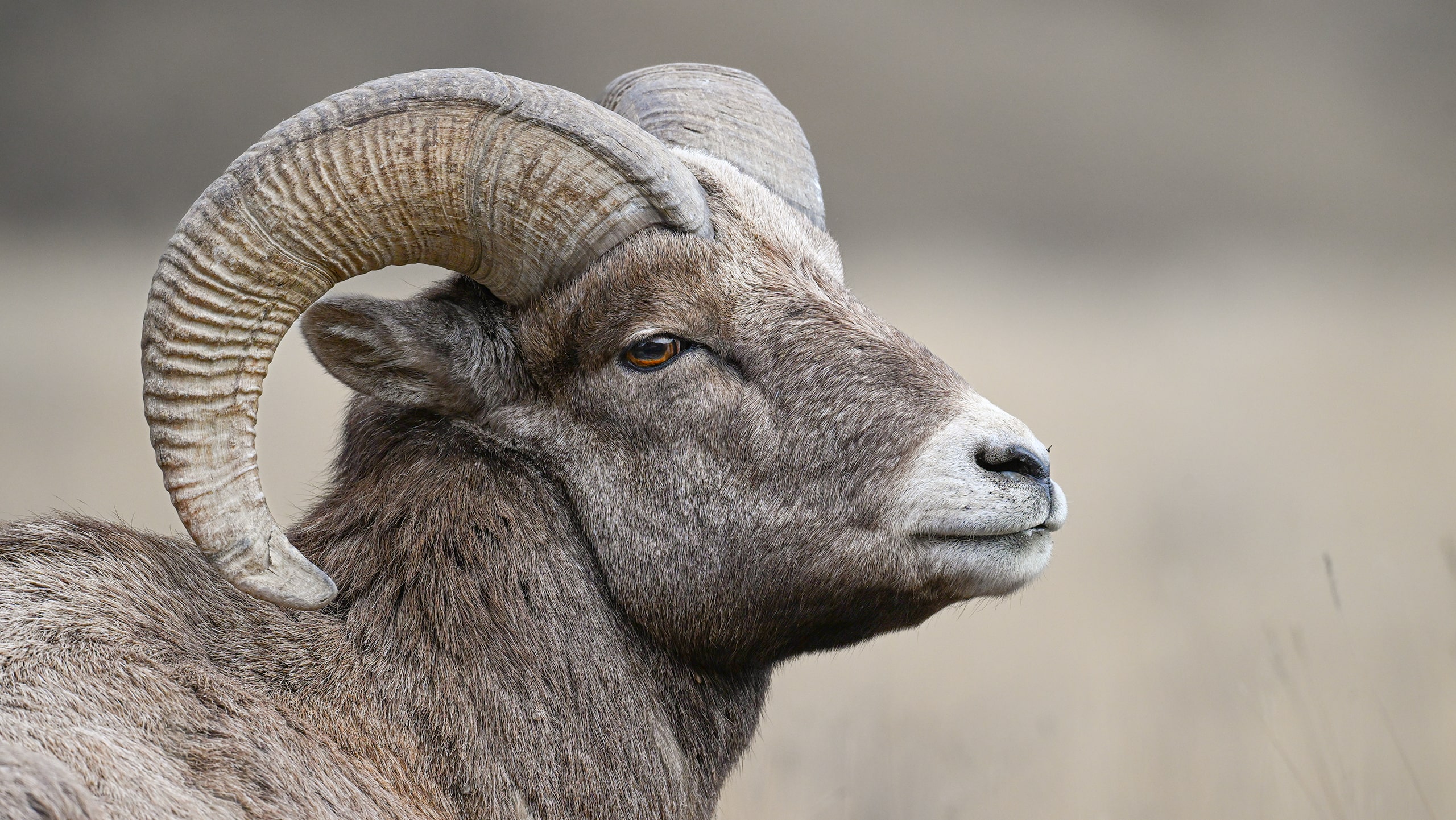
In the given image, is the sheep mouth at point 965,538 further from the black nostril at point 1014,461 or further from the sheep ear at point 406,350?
the sheep ear at point 406,350

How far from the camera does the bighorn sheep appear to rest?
2.47 metres

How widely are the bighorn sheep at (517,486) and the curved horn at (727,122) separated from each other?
567mm

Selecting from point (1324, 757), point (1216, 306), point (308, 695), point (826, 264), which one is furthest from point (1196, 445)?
point (308, 695)

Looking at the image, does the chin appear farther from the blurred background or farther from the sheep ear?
the blurred background

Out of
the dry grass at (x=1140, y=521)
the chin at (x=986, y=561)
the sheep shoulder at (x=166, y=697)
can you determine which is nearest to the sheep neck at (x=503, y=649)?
the sheep shoulder at (x=166, y=697)

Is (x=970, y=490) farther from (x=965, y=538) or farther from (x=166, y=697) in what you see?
(x=166, y=697)

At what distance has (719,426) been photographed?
2.83 m

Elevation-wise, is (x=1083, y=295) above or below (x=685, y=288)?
below

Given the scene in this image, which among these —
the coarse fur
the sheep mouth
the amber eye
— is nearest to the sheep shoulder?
the coarse fur

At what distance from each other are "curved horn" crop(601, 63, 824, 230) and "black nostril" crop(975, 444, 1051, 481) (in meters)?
1.34

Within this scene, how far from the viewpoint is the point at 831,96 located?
9555mm

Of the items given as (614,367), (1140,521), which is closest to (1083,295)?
(1140,521)

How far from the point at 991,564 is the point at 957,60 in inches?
326

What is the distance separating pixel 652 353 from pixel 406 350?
0.62m
